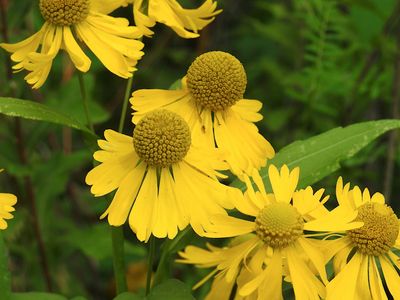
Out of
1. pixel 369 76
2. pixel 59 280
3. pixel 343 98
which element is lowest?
pixel 59 280

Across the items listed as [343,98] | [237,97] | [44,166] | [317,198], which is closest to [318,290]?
[317,198]

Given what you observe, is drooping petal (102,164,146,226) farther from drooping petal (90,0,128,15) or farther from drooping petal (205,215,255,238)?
drooping petal (90,0,128,15)

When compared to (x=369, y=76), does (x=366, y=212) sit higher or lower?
higher

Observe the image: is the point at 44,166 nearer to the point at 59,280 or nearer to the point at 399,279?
the point at 59,280

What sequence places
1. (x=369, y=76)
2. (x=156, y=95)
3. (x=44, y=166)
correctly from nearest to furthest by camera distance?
(x=156, y=95) < (x=44, y=166) < (x=369, y=76)

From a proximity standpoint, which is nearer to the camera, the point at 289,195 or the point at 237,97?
the point at 289,195

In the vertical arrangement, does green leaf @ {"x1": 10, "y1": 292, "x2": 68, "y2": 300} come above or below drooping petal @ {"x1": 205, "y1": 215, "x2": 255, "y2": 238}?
below

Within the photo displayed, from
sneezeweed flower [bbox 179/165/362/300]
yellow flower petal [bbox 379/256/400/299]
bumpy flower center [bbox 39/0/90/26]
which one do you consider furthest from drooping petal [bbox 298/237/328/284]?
bumpy flower center [bbox 39/0/90/26]
